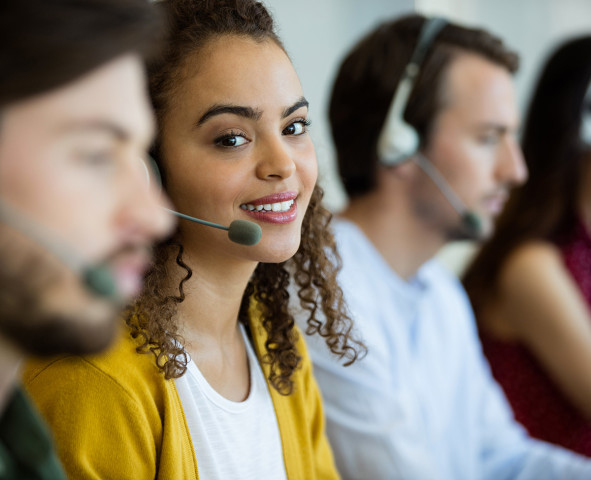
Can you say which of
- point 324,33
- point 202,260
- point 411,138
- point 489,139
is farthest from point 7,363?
point 324,33

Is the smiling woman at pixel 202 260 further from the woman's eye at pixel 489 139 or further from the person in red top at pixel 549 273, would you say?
the person in red top at pixel 549 273

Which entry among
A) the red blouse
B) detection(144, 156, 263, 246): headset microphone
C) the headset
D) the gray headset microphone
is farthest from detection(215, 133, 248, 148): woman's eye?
the headset

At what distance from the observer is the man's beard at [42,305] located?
521mm

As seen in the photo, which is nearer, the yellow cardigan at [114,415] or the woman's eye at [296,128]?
the yellow cardigan at [114,415]

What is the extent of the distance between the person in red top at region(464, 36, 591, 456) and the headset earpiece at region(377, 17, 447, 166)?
0.46 m

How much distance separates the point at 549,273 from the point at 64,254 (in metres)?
1.44

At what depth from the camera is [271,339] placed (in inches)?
44.4

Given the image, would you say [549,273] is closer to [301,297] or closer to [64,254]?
[301,297]

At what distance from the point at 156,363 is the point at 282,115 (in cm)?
37

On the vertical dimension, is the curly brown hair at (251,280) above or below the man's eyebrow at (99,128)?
below

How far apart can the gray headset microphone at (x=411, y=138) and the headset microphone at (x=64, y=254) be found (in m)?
1.08

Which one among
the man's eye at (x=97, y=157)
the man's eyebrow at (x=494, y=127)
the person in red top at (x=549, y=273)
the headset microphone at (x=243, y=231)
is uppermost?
the man's eye at (x=97, y=157)

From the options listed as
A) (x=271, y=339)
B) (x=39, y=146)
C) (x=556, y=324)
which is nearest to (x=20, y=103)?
(x=39, y=146)

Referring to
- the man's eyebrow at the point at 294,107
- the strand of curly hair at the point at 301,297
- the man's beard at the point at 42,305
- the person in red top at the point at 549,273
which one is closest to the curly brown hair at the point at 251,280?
the strand of curly hair at the point at 301,297
